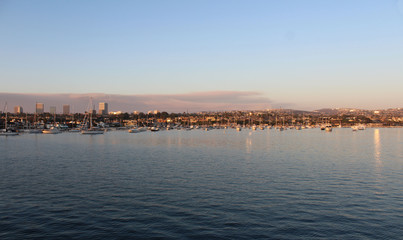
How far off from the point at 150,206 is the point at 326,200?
46.2 ft

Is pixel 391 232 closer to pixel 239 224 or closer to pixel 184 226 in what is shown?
pixel 239 224

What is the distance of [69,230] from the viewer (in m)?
17.8

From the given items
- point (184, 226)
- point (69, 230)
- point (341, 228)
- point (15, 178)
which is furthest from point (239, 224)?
point (15, 178)

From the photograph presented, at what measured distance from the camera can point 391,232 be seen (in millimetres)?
17562

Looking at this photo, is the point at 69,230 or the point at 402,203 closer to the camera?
the point at 69,230

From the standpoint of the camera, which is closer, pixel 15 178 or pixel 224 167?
pixel 15 178

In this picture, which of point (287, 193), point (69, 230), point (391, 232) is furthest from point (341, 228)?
point (69, 230)

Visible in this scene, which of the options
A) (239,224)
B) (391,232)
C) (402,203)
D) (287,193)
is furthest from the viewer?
(287,193)

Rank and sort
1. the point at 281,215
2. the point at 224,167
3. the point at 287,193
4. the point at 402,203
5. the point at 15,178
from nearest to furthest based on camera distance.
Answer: the point at 281,215 < the point at 402,203 < the point at 287,193 < the point at 15,178 < the point at 224,167

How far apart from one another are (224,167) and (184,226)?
24.4m

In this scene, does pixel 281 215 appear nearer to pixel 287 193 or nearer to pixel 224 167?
pixel 287 193

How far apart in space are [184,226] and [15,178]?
24.9 m

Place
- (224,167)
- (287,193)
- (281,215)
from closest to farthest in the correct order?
(281,215) < (287,193) < (224,167)

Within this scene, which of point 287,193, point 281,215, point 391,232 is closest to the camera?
point 391,232
